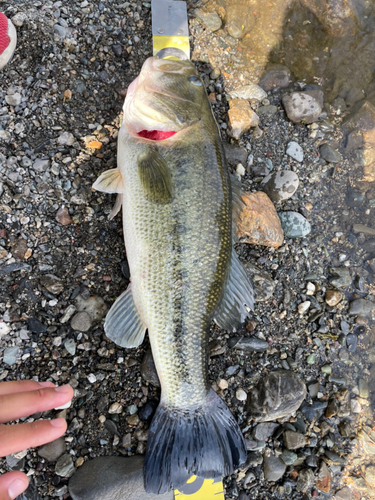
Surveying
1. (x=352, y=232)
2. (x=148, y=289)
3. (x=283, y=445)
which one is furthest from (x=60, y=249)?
(x=352, y=232)

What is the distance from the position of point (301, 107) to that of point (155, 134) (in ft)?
6.21

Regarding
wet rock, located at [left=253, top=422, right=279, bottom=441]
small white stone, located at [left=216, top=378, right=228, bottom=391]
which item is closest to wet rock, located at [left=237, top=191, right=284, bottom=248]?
small white stone, located at [left=216, top=378, right=228, bottom=391]

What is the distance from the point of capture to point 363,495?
3.04 metres

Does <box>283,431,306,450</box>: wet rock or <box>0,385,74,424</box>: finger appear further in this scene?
<box>283,431,306,450</box>: wet rock

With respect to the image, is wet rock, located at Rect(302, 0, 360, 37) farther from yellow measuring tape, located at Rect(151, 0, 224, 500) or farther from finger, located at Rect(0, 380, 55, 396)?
finger, located at Rect(0, 380, 55, 396)

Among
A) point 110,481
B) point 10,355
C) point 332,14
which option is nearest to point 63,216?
point 10,355

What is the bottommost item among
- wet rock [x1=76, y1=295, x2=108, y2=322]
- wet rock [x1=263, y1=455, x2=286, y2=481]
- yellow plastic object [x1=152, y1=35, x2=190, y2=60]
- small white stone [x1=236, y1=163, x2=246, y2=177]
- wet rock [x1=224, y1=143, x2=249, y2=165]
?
wet rock [x1=263, y1=455, x2=286, y2=481]

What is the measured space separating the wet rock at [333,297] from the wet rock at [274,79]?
2296mm

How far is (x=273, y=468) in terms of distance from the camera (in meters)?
2.82

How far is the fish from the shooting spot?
90.8 inches

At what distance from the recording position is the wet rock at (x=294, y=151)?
11.4 feet

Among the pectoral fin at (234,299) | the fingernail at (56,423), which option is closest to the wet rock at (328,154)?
the pectoral fin at (234,299)

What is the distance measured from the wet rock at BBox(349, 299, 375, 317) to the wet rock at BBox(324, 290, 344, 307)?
214 millimetres

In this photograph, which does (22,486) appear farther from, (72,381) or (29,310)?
(29,310)
